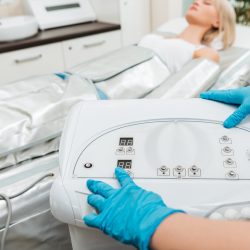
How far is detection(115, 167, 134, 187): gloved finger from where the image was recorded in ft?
2.00

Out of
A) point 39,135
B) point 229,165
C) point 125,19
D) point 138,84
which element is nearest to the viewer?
point 229,165

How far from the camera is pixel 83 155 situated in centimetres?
68

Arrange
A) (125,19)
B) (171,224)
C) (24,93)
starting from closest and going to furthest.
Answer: (171,224) → (24,93) → (125,19)

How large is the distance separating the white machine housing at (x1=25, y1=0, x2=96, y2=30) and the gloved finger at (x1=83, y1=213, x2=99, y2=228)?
6.77 feet

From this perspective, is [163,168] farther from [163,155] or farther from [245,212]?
[245,212]

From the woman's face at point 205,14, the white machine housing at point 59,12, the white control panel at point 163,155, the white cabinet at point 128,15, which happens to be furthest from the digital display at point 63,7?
the white control panel at point 163,155

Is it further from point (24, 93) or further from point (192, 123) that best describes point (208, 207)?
point (24, 93)

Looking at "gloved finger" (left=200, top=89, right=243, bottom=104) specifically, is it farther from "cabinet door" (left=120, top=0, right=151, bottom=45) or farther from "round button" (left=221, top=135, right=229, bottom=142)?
"cabinet door" (left=120, top=0, right=151, bottom=45)

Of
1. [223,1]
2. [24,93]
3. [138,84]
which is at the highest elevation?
[223,1]

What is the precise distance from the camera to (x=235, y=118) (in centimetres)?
73

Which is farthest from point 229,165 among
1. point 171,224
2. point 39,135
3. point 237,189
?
point 39,135

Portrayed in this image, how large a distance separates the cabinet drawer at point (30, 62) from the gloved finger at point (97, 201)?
68.3 inches

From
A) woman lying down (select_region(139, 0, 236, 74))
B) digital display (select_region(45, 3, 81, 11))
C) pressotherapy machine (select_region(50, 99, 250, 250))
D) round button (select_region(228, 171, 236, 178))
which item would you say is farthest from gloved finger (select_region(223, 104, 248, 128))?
digital display (select_region(45, 3, 81, 11))

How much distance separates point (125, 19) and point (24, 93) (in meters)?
1.61
